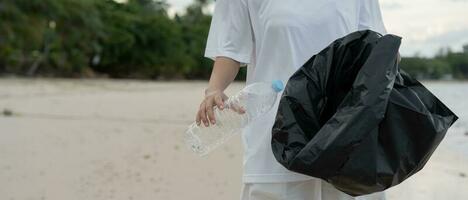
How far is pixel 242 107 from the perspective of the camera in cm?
172

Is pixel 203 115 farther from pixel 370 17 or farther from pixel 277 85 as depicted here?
pixel 370 17

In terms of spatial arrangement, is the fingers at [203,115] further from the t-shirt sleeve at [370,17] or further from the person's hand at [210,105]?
the t-shirt sleeve at [370,17]

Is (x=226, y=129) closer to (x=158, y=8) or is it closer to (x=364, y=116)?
(x=364, y=116)

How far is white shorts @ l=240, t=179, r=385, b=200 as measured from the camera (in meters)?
1.70

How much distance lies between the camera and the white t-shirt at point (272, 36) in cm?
171

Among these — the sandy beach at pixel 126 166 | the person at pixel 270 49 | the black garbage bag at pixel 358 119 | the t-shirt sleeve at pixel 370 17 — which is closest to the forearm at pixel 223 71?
the person at pixel 270 49

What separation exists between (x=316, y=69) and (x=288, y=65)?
16 cm

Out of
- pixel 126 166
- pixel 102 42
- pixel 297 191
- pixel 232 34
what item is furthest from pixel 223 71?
pixel 102 42

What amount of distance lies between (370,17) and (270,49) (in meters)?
0.33

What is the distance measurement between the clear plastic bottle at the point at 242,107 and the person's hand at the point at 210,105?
0.6 inches

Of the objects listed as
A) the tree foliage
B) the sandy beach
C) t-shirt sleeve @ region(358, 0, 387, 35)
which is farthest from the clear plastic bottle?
the tree foliage

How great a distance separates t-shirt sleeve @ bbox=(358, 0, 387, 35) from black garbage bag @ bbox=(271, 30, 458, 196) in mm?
233

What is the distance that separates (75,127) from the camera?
8148 mm

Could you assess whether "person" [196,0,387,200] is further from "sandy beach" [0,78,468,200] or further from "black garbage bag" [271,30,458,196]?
"sandy beach" [0,78,468,200]
